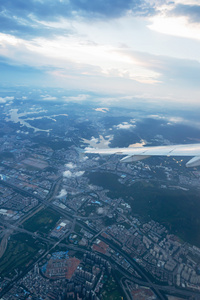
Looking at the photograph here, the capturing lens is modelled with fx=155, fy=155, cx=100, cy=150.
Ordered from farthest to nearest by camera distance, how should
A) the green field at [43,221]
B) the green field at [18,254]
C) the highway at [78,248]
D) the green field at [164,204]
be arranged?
the green field at [43,221] < the green field at [164,204] < the green field at [18,254] < the highway at [78,248]

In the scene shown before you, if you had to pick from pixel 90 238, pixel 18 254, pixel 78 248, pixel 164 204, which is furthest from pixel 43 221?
pixel 164 204

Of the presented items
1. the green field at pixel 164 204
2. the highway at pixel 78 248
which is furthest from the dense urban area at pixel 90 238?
the green field at pixel 164 204

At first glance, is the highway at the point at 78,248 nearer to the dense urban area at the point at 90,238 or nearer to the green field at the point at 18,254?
the dense urban area at the point at 90,238

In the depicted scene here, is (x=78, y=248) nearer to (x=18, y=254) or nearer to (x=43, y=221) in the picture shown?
(x=18, y=254)

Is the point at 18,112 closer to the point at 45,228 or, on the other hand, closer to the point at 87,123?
the point at 87,123

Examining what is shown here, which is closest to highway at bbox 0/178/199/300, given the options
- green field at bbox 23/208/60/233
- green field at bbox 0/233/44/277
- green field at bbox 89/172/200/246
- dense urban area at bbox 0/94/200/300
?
dense urban area at bbox 0/94/200/300

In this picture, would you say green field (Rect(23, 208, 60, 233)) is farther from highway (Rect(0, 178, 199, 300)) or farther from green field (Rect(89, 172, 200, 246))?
green field (Rect(89, 172, 200, 246))

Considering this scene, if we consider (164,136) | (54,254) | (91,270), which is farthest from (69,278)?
(164,136)
